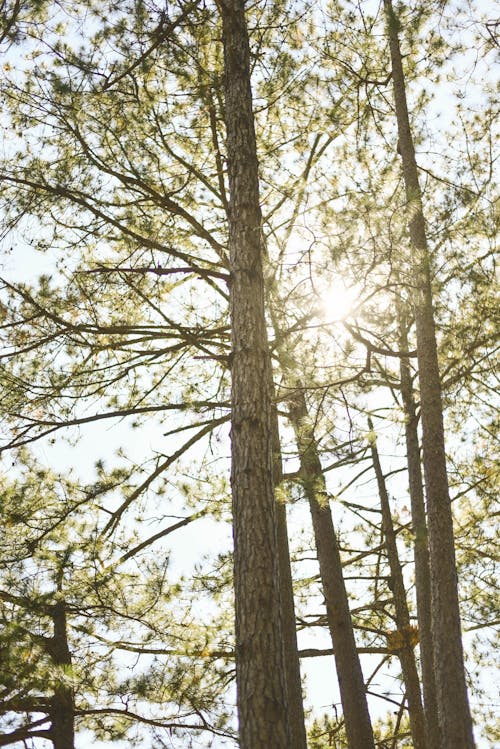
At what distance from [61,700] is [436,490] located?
315 cm

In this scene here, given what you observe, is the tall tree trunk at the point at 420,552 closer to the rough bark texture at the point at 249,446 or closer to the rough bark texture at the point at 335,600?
the rough bark texture at the point at 335,600

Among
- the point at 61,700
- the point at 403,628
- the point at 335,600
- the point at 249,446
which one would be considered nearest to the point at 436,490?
the point at 249,446

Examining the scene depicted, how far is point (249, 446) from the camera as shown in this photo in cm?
355

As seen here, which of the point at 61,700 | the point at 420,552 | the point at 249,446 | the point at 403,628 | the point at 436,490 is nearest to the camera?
the point at 249,446

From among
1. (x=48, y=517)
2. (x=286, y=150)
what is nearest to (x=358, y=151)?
(x=286, y=150)

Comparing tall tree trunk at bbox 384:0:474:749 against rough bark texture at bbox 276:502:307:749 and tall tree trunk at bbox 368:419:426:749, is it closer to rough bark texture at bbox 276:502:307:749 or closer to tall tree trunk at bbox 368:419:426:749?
rough bark texture at bbox 276:502:307:749

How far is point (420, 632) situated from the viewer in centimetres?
532

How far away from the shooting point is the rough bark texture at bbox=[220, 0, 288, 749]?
9.46ft

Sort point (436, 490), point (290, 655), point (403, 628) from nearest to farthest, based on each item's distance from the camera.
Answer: point (436, 490), point (290, 655), point (403, 628)

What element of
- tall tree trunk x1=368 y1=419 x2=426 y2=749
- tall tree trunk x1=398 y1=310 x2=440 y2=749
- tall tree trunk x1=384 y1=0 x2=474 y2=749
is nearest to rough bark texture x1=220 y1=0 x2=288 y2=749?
tall tree trunk x1=384 y1=0 x2=474 y2=749

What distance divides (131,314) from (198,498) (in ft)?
5.94

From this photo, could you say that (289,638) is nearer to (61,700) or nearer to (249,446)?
(61,700)

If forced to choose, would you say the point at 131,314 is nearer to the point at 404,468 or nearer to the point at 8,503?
the point at 8,503

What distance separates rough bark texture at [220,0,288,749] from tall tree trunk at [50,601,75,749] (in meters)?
2.23
